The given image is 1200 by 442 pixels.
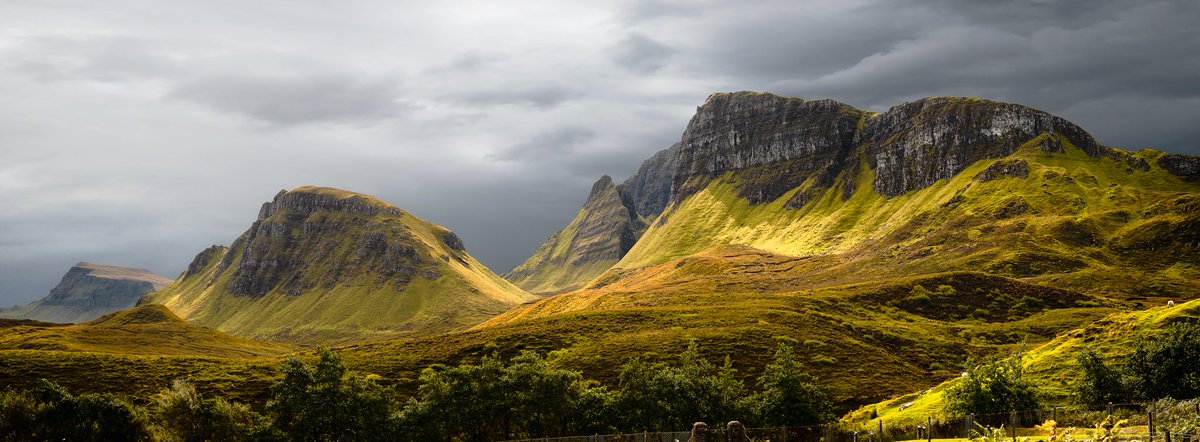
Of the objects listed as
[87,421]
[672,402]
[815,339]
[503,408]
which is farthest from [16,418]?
[815,339]

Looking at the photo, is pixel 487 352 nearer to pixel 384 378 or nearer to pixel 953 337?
pixel 384 378

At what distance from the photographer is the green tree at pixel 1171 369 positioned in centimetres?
7238

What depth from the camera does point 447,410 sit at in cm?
9312

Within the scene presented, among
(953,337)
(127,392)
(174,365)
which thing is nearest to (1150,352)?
(953,337)

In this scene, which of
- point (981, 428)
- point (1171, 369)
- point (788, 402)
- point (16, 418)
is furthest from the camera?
point (16, 418)

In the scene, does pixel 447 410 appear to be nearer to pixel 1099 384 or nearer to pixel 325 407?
pixel 325 407

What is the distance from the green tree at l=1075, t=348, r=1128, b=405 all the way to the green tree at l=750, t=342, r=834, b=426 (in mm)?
26523

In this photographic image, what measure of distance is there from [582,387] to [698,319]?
88.9 m

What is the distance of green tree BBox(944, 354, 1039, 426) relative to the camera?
70.2 m

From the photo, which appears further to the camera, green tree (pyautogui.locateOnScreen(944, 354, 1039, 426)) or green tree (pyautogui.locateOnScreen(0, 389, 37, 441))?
green tree (pyautogui.locateOnScreen(0, 389, 37, 441))

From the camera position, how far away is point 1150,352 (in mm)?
77125

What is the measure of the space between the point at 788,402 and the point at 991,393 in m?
25.0

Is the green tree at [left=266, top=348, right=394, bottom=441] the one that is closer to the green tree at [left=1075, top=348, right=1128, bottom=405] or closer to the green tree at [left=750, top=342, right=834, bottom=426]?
the green tree at [left=750, top=342, right=834, bottom=426]

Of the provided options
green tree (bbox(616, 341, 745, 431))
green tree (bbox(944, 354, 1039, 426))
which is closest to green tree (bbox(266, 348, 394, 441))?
green tree (bbox(616, 341, 745, 431))
